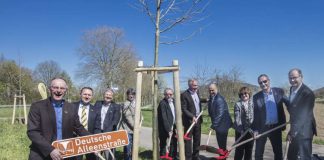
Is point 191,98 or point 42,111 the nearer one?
point 42,111

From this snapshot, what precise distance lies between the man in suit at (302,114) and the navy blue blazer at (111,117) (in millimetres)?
3187

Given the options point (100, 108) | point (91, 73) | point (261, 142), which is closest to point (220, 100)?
point (261, 142)

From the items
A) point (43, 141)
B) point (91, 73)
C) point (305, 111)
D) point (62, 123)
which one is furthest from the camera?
point (91, 73)

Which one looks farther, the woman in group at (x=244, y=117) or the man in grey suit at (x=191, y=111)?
the man in grey suit at (x=191, y=111)

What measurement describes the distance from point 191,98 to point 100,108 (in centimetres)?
202

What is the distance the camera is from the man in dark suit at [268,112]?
19.2 ft

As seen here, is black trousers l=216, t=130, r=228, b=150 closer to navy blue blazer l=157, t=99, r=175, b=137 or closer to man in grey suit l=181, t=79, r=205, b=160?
man in grey suit l=181, t=79, r=205, b=160

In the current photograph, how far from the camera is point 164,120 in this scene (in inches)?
296

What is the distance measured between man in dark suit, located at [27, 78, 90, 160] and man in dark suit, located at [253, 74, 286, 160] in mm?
3319

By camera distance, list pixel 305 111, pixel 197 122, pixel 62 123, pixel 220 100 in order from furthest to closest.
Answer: pixel 197 122 → pixel 220 100 → pixel 305 111 → pixel 62 123

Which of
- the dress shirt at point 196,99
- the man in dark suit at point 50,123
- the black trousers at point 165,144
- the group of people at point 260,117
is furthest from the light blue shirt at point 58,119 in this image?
the black trousers at point 165,144

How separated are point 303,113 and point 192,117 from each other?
97.1 inches

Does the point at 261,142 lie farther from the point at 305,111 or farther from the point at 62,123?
the point at 62,123

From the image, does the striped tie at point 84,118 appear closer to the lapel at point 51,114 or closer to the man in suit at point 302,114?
the lapel at point 51,114
